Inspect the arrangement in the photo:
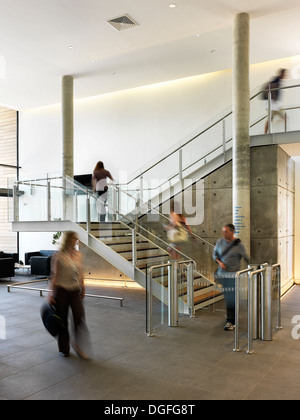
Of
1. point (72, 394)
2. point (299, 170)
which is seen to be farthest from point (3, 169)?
point (72, 394)

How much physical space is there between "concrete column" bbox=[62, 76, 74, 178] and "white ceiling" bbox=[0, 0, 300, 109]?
1.32 ft

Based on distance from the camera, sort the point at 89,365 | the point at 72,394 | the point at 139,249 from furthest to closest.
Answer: the point at 139,249
the point at 89,365
the point at 72,394

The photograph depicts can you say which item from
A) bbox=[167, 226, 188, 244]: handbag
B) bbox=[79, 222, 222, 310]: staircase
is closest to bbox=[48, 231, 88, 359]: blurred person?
bbox=[79, 222, 222, 310]: staircase

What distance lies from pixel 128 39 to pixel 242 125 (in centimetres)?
386

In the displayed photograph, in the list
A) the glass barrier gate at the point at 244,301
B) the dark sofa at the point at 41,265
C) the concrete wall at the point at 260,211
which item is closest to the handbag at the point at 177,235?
the concrete wall at the point at 260,211

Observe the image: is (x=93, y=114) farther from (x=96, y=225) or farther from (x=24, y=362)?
(x=24, y=362)

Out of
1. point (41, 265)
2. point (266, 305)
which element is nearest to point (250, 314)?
point (266, 305)

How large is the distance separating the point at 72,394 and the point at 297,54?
34.9ft

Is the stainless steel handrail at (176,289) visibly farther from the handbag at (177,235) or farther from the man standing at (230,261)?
the handbag at (177,235)

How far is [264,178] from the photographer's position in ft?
29.2

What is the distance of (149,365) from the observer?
15.3 ft

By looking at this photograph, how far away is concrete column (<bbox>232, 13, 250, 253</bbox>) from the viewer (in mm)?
8617

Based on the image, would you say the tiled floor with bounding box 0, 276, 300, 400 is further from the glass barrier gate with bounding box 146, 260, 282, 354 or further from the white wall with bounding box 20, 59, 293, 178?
the white wall with bounding box 20, 59, 293, 178

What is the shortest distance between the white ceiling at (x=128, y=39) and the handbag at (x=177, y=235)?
4.91 m
